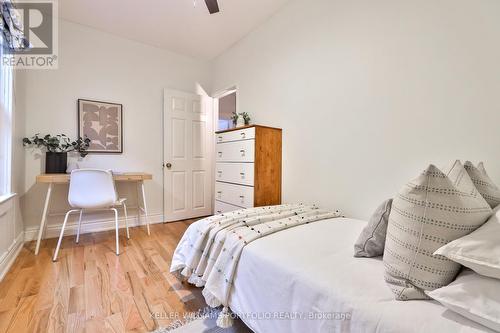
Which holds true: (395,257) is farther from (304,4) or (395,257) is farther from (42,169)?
(42,169)

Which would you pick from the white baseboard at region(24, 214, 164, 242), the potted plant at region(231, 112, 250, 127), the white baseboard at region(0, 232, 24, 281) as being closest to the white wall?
the white baseboard at region(24, 214, 164, 242)

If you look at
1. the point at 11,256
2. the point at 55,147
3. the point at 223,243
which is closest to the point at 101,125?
the point at 55,147

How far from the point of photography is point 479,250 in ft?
2.13

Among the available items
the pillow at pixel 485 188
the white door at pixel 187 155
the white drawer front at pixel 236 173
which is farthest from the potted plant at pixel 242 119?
the pillow at pixel 485 188

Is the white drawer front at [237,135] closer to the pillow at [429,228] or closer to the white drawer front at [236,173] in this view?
the white drawer front at [236,173]

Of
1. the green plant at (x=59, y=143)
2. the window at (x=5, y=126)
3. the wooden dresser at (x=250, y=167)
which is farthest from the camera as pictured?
the green plant at (x=59, y=143)

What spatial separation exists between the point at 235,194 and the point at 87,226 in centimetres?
202

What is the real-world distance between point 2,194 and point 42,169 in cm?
80

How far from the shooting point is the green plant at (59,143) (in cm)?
258

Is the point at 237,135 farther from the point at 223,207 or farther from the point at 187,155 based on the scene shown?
the point at 187,155

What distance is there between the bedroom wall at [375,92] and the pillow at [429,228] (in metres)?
0.86

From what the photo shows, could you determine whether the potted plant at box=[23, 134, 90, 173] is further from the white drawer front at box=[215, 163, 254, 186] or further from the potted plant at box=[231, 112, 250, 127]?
the potted plant at box=[231, 112, 250, 127]

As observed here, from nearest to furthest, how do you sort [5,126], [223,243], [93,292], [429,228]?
[429,228]
[223,243]
[93,292]
[5,126]

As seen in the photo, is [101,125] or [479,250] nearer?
[479,250]
